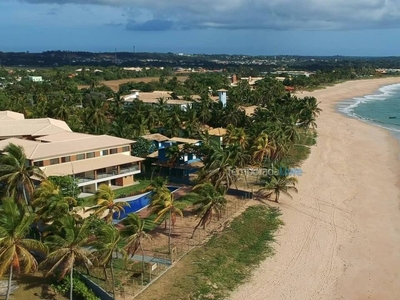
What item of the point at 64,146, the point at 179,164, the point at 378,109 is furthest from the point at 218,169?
the point at 378,109

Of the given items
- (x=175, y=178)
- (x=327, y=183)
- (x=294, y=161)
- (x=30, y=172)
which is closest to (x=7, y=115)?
(x=175, y=178)

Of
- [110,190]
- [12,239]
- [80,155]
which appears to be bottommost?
[80,155]

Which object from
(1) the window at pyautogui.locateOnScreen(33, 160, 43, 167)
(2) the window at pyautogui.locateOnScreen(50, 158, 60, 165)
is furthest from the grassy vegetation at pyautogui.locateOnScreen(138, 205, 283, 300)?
(1) the window at pyautogui.locateOnScreen(33, 160, 43, 167)

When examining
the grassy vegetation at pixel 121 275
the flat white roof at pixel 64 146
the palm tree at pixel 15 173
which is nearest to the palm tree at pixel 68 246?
the grassy vegetation at pixel 121 275

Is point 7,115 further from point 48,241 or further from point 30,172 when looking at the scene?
point 48,241

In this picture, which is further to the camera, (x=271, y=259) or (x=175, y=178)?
(x=175, y=178)

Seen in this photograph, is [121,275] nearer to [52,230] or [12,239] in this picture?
[52,230]
